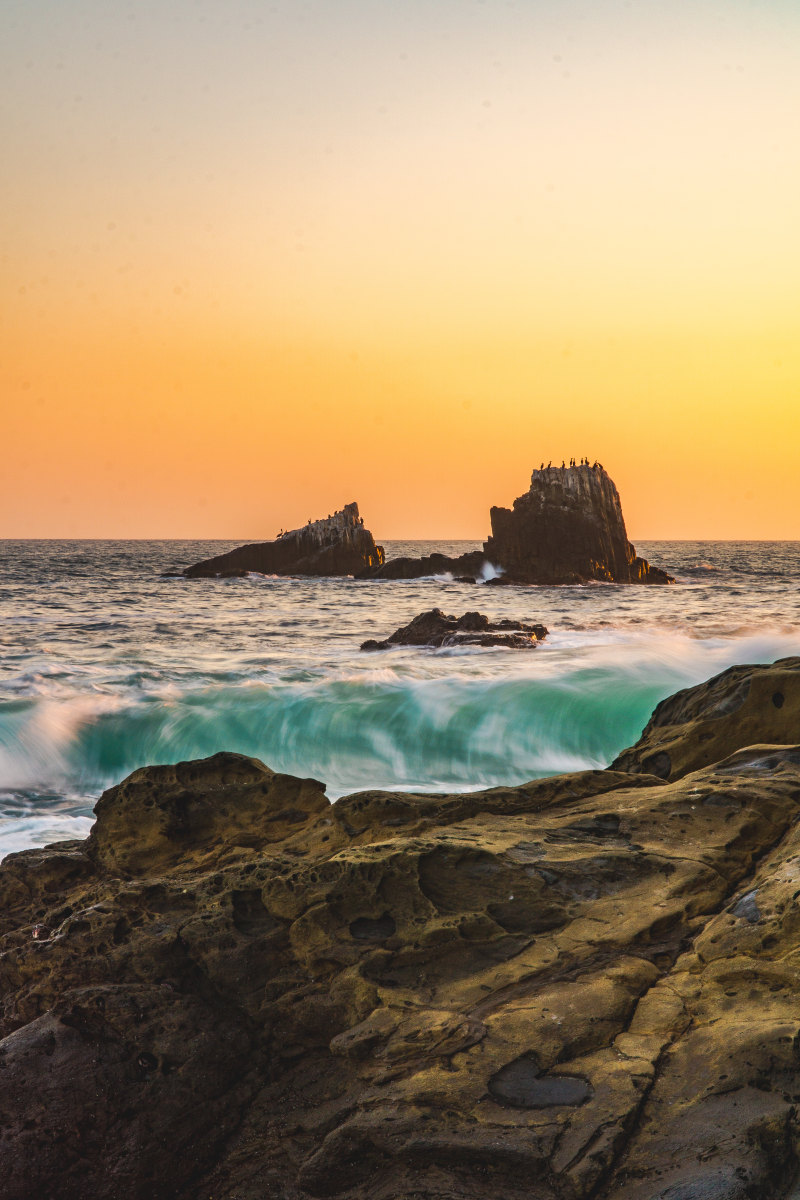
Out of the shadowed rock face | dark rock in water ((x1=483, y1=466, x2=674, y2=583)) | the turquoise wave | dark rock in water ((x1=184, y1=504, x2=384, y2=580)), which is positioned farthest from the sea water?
dark rock in water ((x1=184, y1=504, x2=384, y2=580))

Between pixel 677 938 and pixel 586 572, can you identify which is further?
pixel 586 572

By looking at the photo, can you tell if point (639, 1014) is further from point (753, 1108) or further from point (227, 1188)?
point (227, 1188)

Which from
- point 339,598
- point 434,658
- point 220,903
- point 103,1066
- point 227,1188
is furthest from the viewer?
point 339,598

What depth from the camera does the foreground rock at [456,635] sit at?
67.2 feet

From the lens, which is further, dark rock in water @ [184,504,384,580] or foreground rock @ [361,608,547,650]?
dark rock in water @ [184,504,384,580]

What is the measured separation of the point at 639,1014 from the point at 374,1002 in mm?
1066

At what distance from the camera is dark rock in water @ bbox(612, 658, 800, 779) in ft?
20.4

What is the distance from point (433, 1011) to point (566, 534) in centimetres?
5828

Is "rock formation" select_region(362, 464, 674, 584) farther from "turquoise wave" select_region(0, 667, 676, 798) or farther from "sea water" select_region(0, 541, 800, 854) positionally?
"turquoise wave" select_region(0, 667, 676, 798)

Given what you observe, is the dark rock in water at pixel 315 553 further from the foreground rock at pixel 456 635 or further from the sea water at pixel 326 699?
the foreground rock at pixel 456 635

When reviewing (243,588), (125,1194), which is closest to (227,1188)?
(125,1194)

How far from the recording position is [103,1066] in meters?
3.49

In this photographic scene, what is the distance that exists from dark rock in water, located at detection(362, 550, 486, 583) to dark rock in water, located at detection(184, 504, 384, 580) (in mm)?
2108

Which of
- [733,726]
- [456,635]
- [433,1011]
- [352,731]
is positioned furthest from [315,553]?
[433,1011]
